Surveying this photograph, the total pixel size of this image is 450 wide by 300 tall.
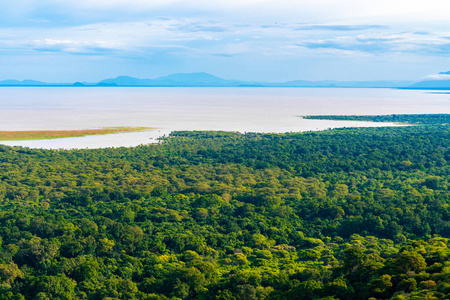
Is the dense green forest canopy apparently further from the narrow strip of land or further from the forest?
the narrow strip of land

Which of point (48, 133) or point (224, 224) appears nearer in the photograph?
point (224, 224)

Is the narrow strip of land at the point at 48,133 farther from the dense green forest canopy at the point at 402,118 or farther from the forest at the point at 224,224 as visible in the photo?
the dense green forest canopy at the point at 402,118

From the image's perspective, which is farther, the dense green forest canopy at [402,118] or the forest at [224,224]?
the dense green forest canopy at [402,118]

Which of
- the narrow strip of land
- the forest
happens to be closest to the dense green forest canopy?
the forest

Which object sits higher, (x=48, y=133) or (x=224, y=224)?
(x=48, y=133)

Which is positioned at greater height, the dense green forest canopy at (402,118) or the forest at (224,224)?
the dense green forest canopy at (402,118)

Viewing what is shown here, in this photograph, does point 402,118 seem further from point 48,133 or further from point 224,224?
point 224,224

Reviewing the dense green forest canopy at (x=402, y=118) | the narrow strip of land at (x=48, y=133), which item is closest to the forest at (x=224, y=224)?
the narrow strip of land at (x=48, y=133)

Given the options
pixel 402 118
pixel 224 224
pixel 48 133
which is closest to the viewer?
pixel 224 224

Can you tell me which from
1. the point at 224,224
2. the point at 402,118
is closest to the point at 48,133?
the point at 224,224

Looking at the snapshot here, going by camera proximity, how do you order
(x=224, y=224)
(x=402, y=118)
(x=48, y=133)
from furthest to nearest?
1. (x=402, y=118)
2. (x=48, y=133)
3. (x=224, y=224)
